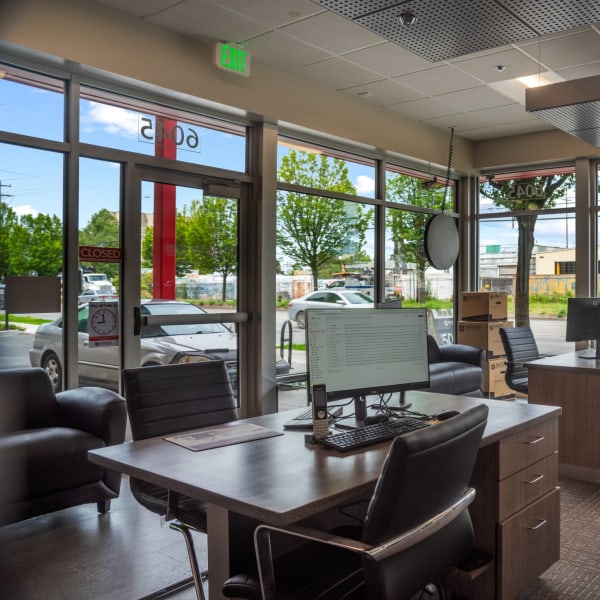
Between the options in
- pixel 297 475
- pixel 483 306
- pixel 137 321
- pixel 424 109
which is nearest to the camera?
pixel 297 475

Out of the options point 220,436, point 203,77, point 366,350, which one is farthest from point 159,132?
point 220,436

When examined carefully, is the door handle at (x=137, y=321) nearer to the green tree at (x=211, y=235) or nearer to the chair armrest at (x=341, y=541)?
the green tree at (x=211, y=235)

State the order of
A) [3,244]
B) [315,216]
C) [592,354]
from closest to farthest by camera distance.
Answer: [3,244] < [592,354] < [315,216]

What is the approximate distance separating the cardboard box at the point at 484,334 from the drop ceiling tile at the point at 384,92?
2614 mm

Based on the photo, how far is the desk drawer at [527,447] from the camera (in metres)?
2.39

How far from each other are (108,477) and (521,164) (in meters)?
6.10

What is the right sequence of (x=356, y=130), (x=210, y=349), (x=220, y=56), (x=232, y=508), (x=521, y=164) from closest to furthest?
(x=232, y=508) → (x=220, y=56) → (x=210, y=349) → (x=356, y=130) → (x=521, y=164)

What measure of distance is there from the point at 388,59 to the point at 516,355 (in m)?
2.73

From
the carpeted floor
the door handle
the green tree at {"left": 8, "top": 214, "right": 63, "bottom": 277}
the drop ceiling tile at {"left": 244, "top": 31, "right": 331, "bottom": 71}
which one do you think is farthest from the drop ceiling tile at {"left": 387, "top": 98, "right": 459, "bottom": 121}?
the carpeted floor

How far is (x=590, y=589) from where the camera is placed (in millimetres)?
2662

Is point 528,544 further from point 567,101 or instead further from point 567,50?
point 567,50

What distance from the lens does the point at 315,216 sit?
19.9 ft

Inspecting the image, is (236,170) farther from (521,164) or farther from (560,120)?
(521,164)

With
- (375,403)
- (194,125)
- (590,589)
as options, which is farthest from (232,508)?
(194,125)
